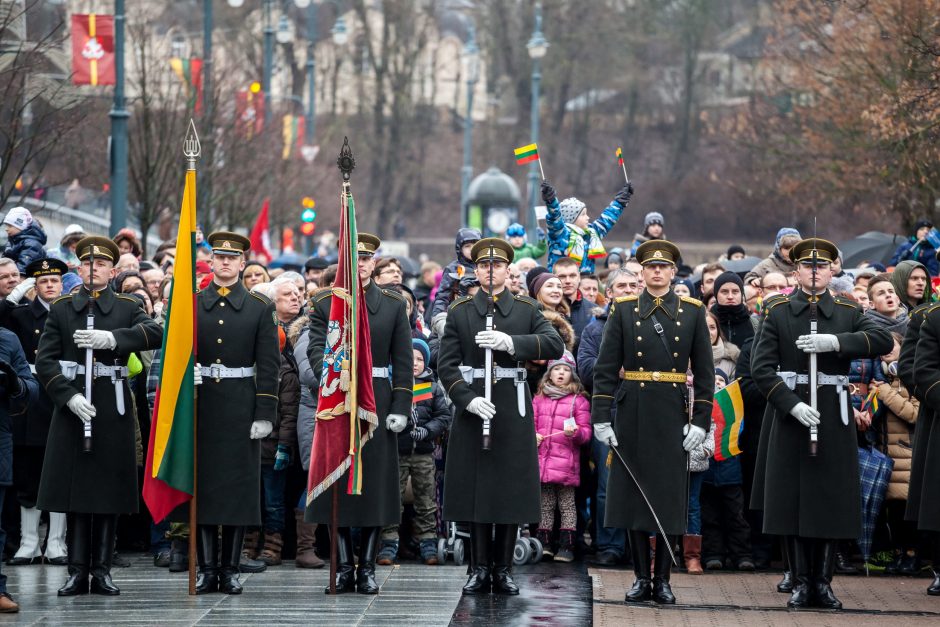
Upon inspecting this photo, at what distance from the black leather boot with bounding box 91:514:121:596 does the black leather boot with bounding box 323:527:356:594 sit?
1.32m

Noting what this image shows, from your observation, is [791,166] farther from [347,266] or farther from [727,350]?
[347,266]

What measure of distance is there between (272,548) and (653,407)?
322 cm

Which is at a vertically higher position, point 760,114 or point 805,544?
point 760,114

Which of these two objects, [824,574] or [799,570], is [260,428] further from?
[824,574]

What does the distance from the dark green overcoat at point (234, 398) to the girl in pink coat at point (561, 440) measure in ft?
7.54

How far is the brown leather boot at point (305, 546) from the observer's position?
1202cm

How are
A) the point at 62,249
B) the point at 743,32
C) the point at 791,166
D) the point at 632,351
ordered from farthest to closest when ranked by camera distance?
the point at 743,32 → the point at 791,166 → the point at 62,249 → the point at 632,351

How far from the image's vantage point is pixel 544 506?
1246 cm

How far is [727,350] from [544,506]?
173 cm

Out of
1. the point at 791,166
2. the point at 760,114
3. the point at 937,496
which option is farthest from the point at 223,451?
the point at 760,114

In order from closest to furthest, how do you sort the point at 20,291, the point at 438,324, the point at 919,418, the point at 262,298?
the point at 262,298, the point at 919,418, the point at 20,291, the point at 438,324

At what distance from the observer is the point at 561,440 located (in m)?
12.4

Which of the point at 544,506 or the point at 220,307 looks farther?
the point at 544,506

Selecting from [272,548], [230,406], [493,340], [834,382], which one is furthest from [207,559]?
[834,382]
